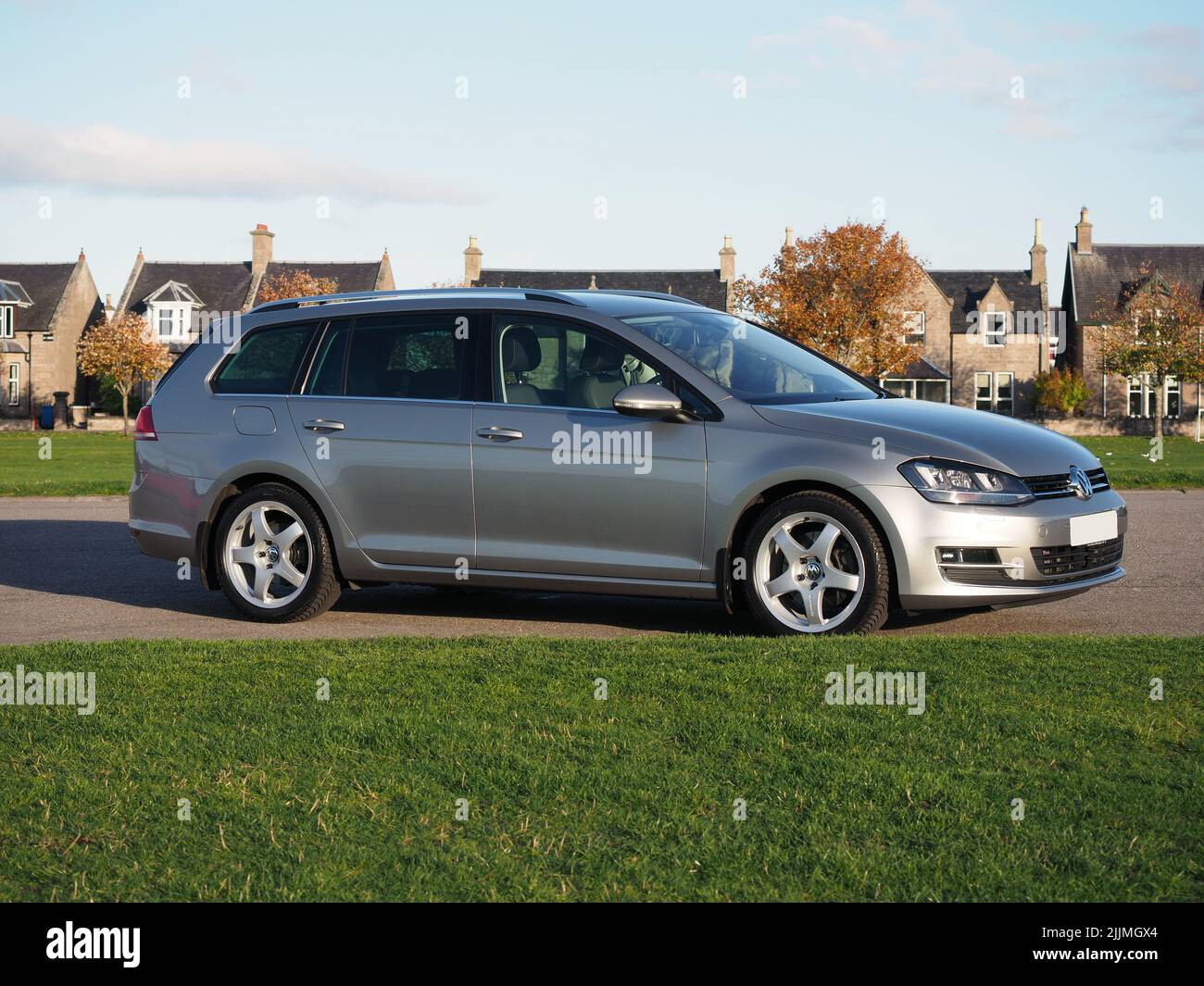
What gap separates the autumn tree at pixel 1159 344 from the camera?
56781 millimetres

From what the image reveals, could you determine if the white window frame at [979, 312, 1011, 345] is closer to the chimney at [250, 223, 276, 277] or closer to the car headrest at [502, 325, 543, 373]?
the chimney at [250, 223, 276, 277]

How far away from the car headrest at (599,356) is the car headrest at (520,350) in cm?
29

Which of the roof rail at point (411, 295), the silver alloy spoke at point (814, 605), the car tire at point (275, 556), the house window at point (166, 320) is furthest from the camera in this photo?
the house window at point (166, 320)

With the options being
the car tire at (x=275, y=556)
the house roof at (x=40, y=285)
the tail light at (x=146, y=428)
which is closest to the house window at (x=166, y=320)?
the house roof at (x=40, y=285)

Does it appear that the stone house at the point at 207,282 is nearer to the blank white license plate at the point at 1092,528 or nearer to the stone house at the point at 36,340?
the stone house at the point at 36,340

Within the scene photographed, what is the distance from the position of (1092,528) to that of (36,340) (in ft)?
229

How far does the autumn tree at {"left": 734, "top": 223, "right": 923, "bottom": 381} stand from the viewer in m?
60.1

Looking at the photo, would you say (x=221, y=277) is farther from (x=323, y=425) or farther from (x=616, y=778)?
(x=616, y=778)

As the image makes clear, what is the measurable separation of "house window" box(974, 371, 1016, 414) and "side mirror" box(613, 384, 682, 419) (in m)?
66.1

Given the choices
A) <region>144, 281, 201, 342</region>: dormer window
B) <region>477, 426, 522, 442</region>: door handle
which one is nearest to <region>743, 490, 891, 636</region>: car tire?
<region>477, 426, 522, 442</region>: door handle

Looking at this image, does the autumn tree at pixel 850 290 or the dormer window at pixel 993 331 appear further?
the dormer window at pixel 993 331

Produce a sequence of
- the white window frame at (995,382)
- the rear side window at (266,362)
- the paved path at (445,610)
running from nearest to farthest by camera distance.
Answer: the paved path at (445,610)
the rear side window at (266,362)
the white window frame at (995,382)

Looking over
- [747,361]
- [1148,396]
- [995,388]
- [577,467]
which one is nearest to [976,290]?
[995,388]

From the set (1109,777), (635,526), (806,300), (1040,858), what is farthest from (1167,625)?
(806,300)
